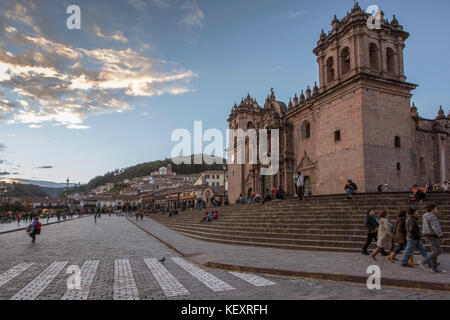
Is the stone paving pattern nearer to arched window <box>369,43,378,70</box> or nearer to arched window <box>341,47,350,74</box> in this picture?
arched window <box>341,47,350,74</box>

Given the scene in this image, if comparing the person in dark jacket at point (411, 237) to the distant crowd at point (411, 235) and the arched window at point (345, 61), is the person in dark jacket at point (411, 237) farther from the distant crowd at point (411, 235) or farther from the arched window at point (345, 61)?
the arched window at point (345, 61)

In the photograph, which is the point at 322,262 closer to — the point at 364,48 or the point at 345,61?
the point at 364,48

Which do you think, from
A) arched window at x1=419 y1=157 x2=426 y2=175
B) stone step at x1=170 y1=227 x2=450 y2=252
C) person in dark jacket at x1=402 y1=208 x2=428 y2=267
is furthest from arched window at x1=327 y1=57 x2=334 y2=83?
person in dark jacket at x1=402 y1=208 x2=428 y2=267

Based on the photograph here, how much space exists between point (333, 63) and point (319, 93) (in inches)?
106

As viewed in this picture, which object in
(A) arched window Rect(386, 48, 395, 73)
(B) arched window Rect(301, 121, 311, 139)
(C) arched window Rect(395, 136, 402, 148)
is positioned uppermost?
(A) arched window Rect(386, 48, 395, 73)

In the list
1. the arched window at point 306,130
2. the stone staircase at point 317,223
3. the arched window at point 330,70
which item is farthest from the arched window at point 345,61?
the stone staircase at point 317,223

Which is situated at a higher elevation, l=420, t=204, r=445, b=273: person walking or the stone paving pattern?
l=420, t=204, r=445, b=273: person walking

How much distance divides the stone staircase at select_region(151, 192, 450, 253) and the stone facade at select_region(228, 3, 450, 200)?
22.9 ft

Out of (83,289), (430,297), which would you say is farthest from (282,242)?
(83,289)

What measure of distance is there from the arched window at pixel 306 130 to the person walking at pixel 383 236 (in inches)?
822

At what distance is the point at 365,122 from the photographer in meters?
21.5

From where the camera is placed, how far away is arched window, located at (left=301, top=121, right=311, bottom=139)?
29406mm

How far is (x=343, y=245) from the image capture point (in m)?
11.4

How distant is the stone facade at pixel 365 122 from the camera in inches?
854
